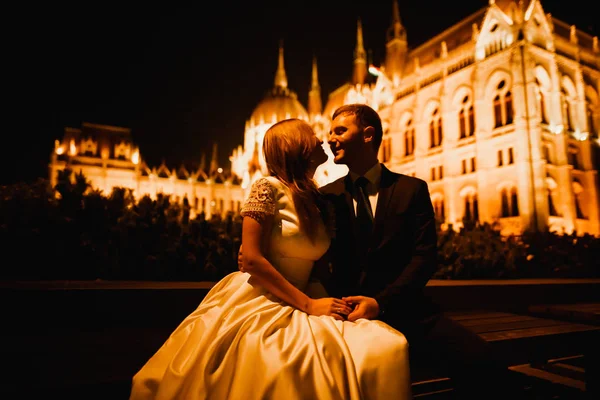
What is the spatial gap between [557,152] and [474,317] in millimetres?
30167

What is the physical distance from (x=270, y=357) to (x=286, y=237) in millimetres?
690

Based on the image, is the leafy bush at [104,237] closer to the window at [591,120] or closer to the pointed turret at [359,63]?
the window at [591,120]

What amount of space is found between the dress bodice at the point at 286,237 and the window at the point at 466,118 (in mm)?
33842

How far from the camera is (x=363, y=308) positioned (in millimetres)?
2277

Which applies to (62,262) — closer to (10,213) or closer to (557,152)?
(10,213)

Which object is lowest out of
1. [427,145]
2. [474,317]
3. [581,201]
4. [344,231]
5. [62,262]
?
[474,317]

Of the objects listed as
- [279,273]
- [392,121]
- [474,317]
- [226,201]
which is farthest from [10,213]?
[226,201]

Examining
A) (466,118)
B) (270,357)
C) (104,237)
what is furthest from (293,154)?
(466,118)

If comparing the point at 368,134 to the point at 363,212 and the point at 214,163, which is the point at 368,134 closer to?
the point at 363,212

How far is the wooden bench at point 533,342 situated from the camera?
2.98 meters

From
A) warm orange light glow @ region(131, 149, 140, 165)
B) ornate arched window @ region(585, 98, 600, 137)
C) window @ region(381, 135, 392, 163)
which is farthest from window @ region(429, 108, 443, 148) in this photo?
warm orange light glow @ region(131, 149, 140, 165)

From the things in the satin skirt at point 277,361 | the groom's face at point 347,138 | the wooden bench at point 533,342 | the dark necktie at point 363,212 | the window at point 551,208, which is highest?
the window at point 551,208

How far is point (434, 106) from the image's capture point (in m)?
36.3

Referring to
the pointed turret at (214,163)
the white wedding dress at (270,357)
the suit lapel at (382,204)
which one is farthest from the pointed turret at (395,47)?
the white wedding dress at (270,357)
